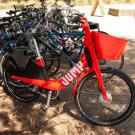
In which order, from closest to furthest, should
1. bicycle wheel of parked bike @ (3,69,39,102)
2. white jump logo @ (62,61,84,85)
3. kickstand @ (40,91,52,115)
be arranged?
white jump logo @ (62,61,84,85), kickstand @ (40,91,52,115), bicycle wheel of parked bike @ (3,69,39,102)

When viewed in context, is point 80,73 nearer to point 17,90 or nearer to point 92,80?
point 92,80

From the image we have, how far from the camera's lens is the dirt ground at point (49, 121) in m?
4.05

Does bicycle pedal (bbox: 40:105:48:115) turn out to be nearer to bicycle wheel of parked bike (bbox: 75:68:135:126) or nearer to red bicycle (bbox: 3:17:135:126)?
red bicycle (bbox: 3:17:135:126)

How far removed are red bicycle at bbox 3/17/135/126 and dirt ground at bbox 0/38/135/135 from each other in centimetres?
12

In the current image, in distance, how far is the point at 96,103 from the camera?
4770 mm

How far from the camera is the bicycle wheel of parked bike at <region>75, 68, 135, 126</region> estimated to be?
3.97 metres

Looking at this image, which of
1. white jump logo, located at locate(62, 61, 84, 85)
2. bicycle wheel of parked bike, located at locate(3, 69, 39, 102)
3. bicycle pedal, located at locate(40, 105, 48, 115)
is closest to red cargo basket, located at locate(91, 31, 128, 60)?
white jump logo, located at locate(62, 61, 84, 85)

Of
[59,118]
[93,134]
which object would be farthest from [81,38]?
[93,134]

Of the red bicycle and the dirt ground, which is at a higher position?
the red bicycle

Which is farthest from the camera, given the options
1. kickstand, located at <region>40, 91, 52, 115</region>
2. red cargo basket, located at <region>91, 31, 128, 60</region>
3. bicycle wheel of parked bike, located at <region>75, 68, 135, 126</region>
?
kickstand, located at <region>40, 91, 52, 115</region>

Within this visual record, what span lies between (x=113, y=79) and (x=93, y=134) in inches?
30.1

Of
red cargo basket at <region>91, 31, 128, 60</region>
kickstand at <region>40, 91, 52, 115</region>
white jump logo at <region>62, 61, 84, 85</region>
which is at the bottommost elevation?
kickstand at <region>40, 91, 52, 115</region>

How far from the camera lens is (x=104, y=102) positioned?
13.7 feet

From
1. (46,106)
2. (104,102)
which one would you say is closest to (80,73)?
(104,102)
